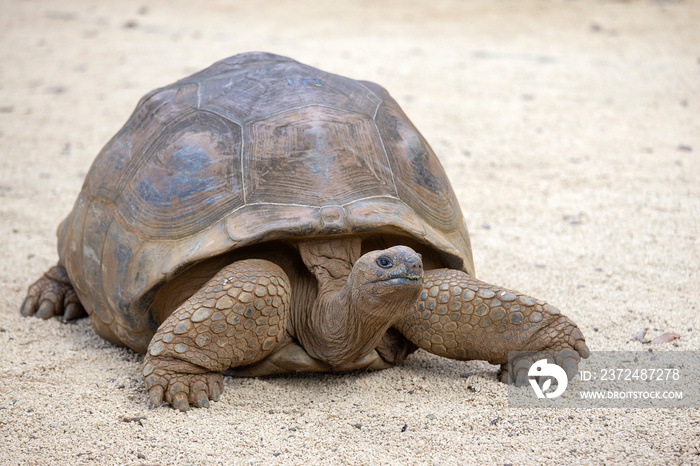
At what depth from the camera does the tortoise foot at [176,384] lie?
2.57 meters

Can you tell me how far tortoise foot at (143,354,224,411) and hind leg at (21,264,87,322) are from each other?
1101mm

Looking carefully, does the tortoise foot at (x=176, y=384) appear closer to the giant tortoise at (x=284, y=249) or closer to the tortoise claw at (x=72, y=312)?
the giant tortoise at (x=284, y=249)

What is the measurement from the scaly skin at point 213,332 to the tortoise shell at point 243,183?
133 millimetres

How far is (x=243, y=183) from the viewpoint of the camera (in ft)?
8.96

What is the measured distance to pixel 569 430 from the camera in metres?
2.43

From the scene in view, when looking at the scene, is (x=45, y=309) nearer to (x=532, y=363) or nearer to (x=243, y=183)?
(x=243, y=183)

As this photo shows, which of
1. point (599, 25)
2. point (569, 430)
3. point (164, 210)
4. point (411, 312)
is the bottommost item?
point (569, 430)

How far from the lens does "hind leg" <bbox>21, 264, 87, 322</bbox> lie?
138 inches

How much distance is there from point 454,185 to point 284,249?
108 inches

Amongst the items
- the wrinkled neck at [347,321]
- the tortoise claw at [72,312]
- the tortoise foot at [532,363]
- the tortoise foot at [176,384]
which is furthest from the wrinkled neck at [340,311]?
the tortoise claw at [72,312]

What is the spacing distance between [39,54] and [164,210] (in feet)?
22.6

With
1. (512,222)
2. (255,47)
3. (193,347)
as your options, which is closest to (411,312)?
(193,347)

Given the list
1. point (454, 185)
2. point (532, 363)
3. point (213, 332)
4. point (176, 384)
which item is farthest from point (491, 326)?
point (454, 185)

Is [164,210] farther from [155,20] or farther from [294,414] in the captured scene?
[155,20]
